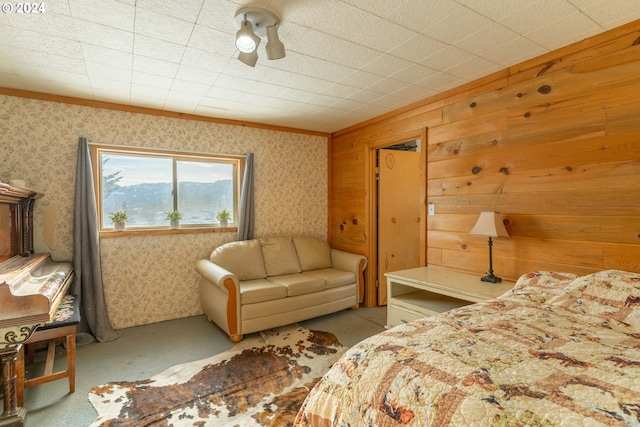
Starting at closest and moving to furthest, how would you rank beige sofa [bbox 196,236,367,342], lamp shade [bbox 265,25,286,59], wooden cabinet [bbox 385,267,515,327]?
lamp shade [bbox 265,25,286,59] → wooden cabinet [bbox 385,267,515,327] → beige sofa [bbox 196,236,367,342]

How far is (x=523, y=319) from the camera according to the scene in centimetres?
140

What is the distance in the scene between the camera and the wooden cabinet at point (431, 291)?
7.37 ft

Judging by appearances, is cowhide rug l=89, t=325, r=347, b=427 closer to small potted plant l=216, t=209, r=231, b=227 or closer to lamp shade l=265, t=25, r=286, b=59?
small potted plant l=216, t=209, r=231, b=227

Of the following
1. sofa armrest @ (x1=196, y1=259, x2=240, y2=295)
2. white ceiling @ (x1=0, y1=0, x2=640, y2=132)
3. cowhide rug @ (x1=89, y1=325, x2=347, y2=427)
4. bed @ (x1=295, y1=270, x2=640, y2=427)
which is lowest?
cowhide rug @ (x1=89, y1=325, x2=347, y2=427)

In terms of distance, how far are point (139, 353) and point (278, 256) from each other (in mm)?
1627

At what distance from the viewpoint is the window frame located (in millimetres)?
3199

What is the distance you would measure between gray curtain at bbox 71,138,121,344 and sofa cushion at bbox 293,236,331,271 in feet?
6.72

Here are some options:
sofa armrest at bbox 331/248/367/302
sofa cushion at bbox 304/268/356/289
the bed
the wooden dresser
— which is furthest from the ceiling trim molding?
the bed

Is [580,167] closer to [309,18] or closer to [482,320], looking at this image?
[482,320]

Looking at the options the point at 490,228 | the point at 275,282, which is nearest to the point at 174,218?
the point at 275,282

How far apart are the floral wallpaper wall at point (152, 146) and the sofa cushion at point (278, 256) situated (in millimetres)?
249

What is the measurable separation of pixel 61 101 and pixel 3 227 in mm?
1330

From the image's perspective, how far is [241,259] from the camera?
11.5ft

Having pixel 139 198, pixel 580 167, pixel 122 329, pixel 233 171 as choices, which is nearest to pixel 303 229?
Result: pixel 233 171
